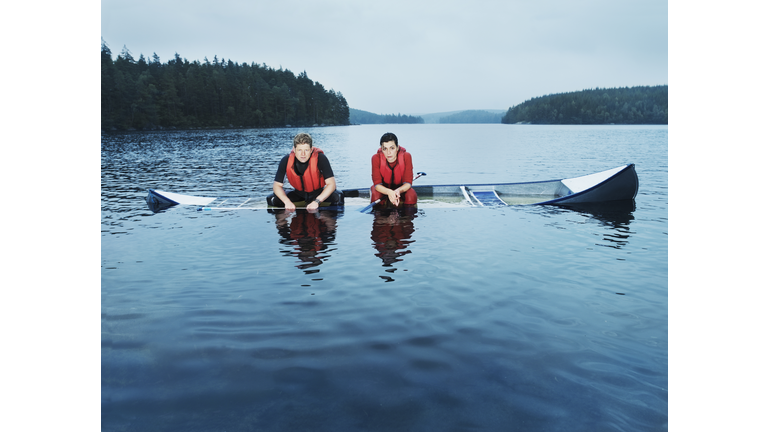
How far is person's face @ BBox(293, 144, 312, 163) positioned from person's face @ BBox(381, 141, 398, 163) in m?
1.51

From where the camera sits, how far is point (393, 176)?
34.3 feet

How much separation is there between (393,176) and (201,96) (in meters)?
102

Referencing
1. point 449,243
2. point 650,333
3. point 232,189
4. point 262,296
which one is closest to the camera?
point 650,333

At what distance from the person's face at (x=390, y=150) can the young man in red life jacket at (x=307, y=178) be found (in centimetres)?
119

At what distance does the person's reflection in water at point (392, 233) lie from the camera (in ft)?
23.1

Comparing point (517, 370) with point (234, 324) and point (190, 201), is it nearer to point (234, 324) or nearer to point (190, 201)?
point (234, 324)

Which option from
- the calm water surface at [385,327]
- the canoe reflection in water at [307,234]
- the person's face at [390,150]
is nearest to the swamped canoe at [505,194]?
the canoe reflection in water at [307,234]

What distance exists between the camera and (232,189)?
16875 millimetres

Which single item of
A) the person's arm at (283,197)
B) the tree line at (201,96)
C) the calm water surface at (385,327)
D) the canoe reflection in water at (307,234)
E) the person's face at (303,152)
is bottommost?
the calm water surface at (385,327)

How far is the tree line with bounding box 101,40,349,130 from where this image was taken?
82.1 m

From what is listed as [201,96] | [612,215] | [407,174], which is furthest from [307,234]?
[201,96]

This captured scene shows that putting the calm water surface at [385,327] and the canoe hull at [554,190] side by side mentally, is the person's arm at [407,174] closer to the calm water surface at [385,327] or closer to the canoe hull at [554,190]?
the calm water surface at [385,327]

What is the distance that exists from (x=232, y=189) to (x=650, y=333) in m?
15.0
